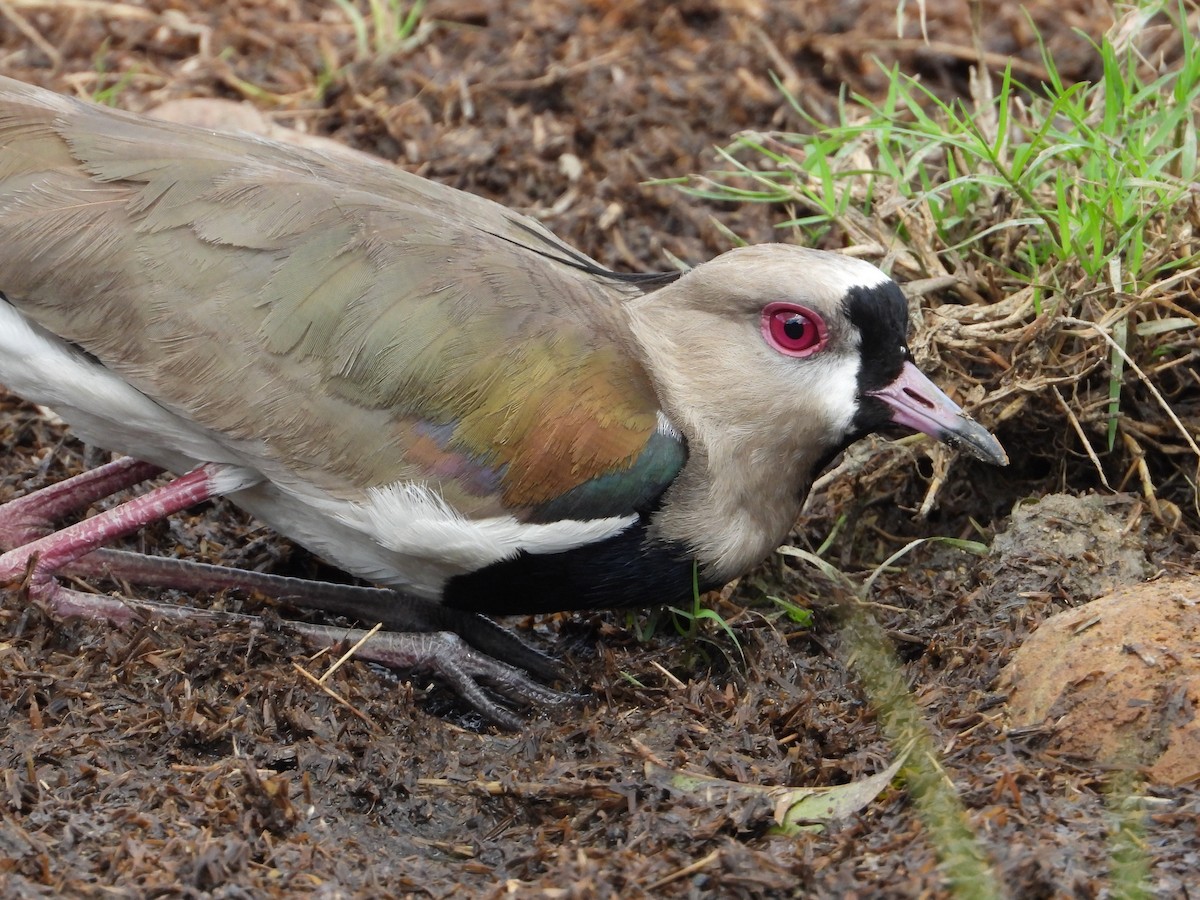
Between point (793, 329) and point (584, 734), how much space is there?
4.35 ft

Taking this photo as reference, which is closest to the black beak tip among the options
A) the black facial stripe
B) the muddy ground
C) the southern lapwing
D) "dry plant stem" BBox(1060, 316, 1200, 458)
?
the southern lapwing

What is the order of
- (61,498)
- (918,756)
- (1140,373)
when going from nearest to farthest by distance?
(918,756), (1140,373), (61,498)

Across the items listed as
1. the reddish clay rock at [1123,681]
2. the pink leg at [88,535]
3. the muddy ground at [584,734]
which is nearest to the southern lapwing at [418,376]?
the pink leg at [88,535]

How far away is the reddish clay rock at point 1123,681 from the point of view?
3.85 metres

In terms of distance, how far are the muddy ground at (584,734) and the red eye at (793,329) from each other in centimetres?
78

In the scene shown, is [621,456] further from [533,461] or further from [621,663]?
[621,663]

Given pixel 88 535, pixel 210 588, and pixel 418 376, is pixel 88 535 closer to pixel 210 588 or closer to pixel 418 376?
pixel 210 588

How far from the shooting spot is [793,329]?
182 inches

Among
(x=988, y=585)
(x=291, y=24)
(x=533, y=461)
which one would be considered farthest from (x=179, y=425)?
(x=291, y=24)

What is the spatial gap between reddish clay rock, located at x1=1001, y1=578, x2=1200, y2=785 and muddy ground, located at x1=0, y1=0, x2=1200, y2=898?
0.08 metres

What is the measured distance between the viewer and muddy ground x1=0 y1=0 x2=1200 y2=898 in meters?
3.57

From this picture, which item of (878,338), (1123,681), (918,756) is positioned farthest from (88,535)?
(1123,681)

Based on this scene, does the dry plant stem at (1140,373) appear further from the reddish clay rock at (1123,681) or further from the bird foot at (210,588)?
the bird foot at (210,588)

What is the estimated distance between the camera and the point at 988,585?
4.77 m
